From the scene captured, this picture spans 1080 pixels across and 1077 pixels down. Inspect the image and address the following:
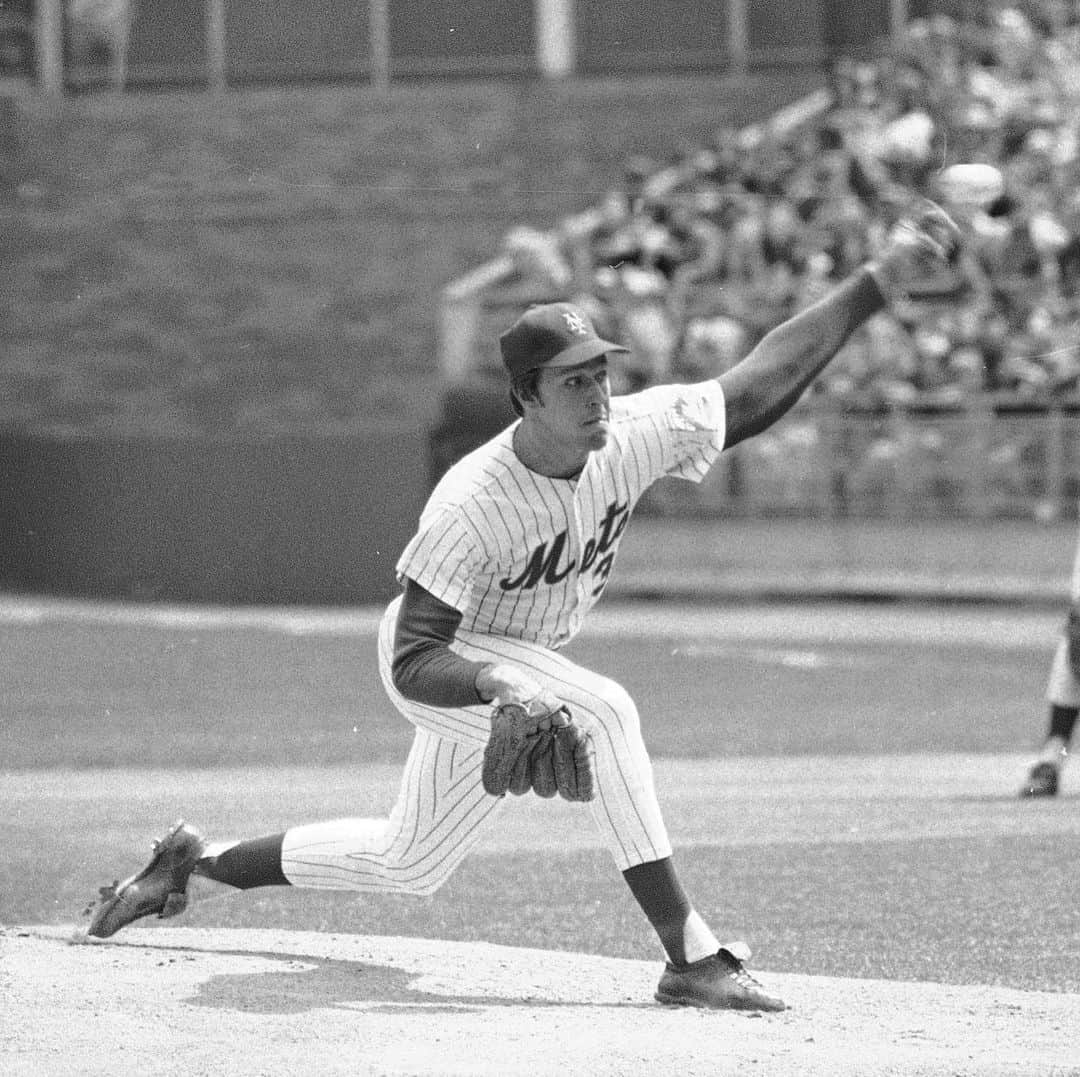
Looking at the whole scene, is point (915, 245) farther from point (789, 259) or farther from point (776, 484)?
point (789, 259)

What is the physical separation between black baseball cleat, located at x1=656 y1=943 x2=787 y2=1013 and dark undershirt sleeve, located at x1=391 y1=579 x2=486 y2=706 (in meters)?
0.80

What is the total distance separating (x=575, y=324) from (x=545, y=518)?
434 mm

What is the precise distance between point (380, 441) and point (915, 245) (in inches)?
469

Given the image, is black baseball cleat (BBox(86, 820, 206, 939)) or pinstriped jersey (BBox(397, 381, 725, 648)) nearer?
pinstriped jersey (BBox(397, 381, 725, 648))

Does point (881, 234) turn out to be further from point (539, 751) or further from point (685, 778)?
point (539, 751)

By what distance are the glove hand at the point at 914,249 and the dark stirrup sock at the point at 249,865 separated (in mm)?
2017

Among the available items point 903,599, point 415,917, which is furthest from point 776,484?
point 415,917

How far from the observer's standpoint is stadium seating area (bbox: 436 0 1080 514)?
16.5m

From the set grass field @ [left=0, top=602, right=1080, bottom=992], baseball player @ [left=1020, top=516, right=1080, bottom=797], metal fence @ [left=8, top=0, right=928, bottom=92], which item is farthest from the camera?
metal fence @ [left=8, top=0, right=928, bottom=92]

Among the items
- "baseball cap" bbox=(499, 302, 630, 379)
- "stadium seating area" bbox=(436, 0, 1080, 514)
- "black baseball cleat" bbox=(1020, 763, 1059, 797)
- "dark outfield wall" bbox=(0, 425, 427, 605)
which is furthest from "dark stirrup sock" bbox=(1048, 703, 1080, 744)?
"dark outfield wall" bbox=(0, 425, 427, 605)

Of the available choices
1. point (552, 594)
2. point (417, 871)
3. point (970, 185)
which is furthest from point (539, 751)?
point (970, 185)

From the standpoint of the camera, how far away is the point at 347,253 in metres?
22.7

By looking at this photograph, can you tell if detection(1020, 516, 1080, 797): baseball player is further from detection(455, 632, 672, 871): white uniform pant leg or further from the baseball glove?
the baseball glove

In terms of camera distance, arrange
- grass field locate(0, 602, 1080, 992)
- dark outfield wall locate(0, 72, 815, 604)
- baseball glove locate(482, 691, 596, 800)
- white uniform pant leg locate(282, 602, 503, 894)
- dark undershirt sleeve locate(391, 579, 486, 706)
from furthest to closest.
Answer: dark outfield wall locate(0, 72, 815, 604) → grass field locate(0, 602, 1080, 992) → white uniform pant leg locate(282, 602, 503, 894) → dark undershirt sleeve locate(391, 579, 486, 706) → baseball glove locate(482, 691, 596, 800)
